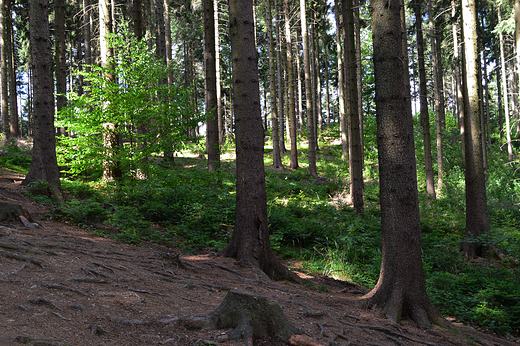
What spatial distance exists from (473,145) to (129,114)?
30.7 ft

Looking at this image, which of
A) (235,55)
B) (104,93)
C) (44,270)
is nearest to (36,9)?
(104,93)

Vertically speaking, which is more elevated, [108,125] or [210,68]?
[210,68]

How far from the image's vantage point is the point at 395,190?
494cm

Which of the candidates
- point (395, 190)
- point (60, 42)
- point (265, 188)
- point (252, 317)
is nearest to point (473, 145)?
point (395, 190)

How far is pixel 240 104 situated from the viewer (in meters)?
6.37

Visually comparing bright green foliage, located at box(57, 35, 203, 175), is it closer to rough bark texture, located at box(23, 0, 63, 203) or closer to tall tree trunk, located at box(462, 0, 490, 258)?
rough bark texture, located at box(23, 0, 63, 203)

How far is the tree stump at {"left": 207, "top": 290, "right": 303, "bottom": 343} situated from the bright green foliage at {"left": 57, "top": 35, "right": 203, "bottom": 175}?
6.48 metres

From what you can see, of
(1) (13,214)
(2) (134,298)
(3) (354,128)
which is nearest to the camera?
(2) (134,298)

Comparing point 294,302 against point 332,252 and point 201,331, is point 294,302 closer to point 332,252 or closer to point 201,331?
point 201,331

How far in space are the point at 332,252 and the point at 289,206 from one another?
4073mm

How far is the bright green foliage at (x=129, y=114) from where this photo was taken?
8930 mm

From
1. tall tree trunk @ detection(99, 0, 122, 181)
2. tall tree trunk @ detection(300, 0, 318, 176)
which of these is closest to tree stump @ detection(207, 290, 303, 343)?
tall tree trunk @ detection(99, 0, 122, 181)

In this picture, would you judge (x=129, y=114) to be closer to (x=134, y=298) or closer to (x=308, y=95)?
(x=134, y=298)

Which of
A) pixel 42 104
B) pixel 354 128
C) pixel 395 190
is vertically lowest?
pixel 395 190
